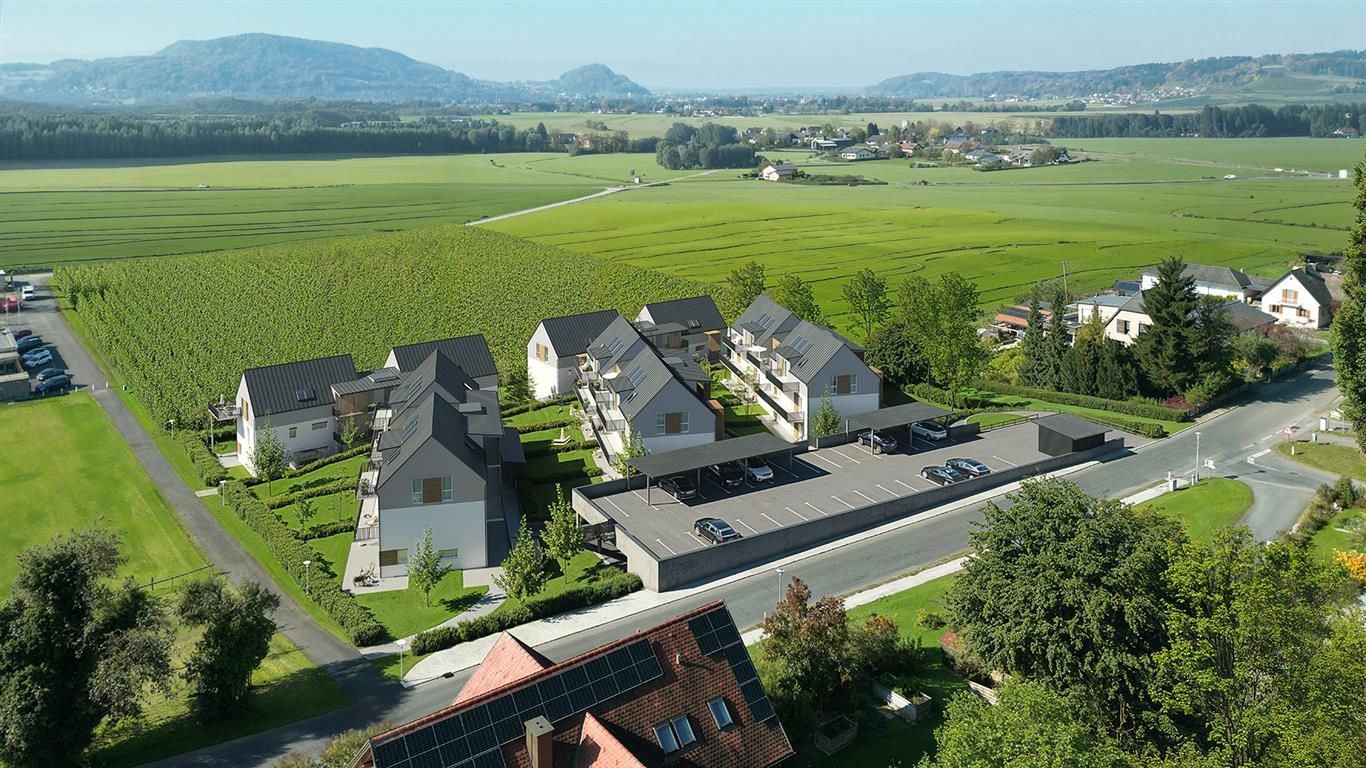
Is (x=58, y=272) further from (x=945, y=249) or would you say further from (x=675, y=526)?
(x=945, y=249)

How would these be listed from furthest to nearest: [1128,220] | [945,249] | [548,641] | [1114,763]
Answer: [1128,220], [945,249], [548,641], [1114,763]

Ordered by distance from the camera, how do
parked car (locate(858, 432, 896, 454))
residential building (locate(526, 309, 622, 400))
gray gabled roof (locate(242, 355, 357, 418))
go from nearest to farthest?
1. parked car (locate(858, 432, 896, 454))
2. gray gabled roof (locate(242, 355, 357, 418))
3. residential building (locate(526, 309, 622, 400))

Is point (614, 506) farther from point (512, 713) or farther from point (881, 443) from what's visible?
point (512, 713)

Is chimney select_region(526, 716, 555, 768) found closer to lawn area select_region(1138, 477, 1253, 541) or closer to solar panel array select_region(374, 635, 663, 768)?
solar panel array select_region(374, 635, 663, 768)

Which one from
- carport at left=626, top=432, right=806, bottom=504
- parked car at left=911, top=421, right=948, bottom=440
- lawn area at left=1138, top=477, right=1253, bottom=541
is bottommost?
lawn area at left=1138, top=477, right=1253, bottom=541

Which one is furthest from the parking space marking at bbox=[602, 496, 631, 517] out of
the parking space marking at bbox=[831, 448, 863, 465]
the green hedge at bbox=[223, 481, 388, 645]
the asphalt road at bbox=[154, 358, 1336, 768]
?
the parking space marking at bbox=[831, 448, 863, 465]

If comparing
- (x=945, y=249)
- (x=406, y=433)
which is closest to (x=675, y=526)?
(x=406, y=433)
